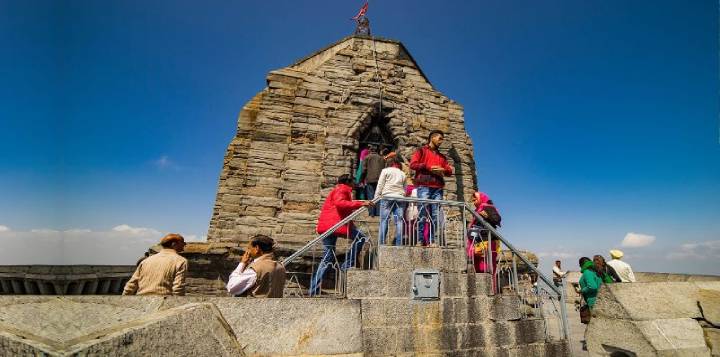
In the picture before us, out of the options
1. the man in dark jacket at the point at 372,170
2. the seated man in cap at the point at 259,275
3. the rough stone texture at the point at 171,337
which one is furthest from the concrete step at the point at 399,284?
the man in dark jacket at the point at 372,170

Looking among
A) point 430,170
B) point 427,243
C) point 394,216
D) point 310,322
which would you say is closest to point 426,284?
point 427,243

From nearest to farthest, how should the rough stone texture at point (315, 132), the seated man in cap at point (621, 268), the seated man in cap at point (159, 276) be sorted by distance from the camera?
the seated man in cap at point (159, 276), the seated man in cap at point (621, 268), the rough stone texture at point (315, 132)

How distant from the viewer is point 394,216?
5289 mm

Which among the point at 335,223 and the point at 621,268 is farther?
the point at 621,268

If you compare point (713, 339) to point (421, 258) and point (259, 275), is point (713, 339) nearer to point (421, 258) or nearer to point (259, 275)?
point (421, 258)

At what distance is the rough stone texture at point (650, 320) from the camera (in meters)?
3.24

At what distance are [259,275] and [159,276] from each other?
1063mm

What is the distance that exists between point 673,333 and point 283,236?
20.4 feet

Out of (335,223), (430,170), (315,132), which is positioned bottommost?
(335,223)

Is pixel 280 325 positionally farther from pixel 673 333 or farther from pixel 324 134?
pixel 324 134

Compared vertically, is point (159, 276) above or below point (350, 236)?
below

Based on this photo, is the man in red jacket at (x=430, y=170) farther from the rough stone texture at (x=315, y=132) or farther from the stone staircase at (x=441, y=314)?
the rough stone texture at (x=315, y=132)

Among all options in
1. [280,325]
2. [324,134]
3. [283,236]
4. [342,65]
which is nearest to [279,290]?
[280,325]

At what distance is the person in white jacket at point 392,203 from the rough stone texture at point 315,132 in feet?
8.78
